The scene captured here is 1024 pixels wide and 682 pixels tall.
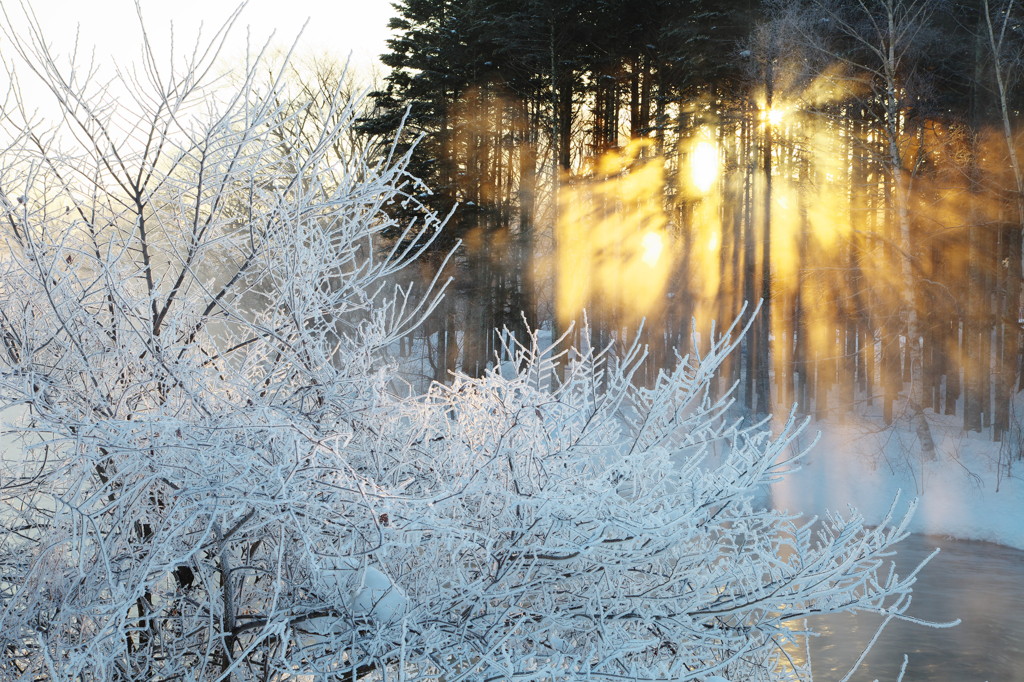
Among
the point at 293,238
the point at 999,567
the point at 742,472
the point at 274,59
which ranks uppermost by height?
the point at 274,59

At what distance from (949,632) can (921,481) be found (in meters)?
5.34

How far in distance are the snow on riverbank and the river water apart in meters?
1.10

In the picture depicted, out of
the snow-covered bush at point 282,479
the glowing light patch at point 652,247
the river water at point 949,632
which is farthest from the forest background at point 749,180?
the snow-covered bush at point 282,479

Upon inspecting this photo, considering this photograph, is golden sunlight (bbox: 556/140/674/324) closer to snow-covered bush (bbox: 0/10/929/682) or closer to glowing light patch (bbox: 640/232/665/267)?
glowing light patch (bbox: 640/232/665/267)

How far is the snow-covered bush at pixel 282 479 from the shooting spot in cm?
388

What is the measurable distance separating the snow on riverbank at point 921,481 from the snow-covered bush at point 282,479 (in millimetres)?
12334

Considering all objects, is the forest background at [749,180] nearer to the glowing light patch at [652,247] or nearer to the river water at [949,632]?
the glowing light patch at [652,247]

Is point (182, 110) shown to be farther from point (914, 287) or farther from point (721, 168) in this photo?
point (721, 168)

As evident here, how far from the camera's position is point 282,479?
11.7 ft

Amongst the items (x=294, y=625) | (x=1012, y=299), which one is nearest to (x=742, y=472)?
(x=294, y=625)

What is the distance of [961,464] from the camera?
16.8 meters

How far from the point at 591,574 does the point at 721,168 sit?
56.8 ft

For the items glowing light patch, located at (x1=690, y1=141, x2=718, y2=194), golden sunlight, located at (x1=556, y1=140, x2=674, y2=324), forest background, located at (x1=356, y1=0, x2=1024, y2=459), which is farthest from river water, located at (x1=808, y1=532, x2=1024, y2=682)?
golden sunlight, located at (x1=556, y1=140, x2=674, y2=324)

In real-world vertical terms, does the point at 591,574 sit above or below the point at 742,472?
below
